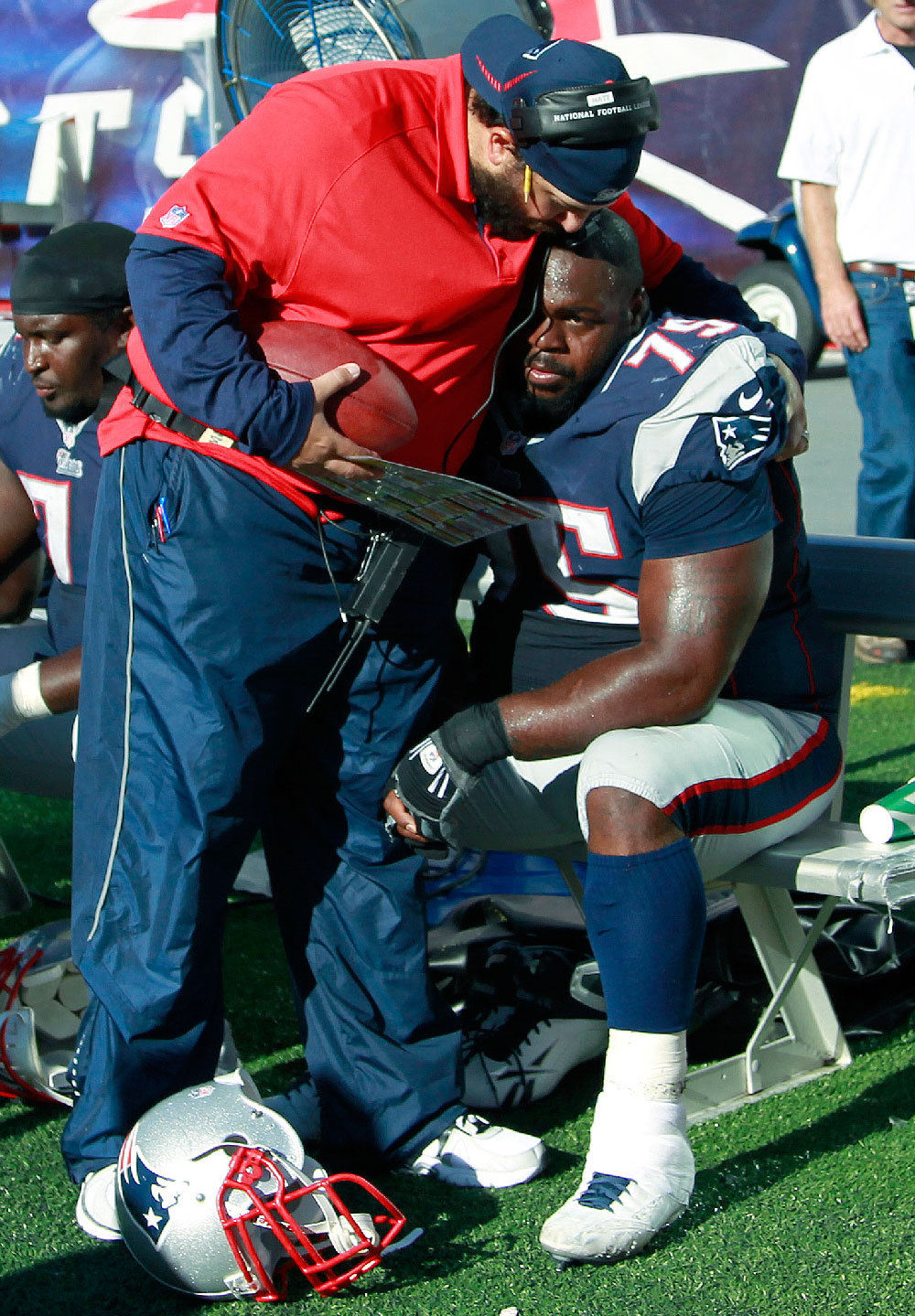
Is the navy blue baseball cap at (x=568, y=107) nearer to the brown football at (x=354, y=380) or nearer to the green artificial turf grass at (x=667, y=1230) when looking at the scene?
the brown football at (x=354, y=380)

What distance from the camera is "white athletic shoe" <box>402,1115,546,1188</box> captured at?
2.54 metres

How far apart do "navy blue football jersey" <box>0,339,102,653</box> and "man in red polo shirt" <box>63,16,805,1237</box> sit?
89cm

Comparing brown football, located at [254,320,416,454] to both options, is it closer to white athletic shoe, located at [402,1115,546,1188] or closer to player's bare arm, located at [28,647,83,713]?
player's bare arm, located at [28,647,83,713]

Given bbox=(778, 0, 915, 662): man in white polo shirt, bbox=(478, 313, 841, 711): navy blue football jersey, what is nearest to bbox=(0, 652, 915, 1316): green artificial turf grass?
bbox=(478, 313, 841, 711): navy blue football jersey

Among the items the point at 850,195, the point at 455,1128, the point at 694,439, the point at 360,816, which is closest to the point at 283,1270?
the point at 455,1128

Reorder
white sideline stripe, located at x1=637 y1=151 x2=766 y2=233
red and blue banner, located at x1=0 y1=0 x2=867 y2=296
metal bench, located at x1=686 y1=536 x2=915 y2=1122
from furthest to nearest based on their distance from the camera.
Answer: white sideline stripe, located at x1=637 y1=151 x2=766 y2=233
red and blue banner, located at x1=0 y1=0 x2=867 y2=296
metal bench, located at x1=686 y1=536 x2=915 y2=1122

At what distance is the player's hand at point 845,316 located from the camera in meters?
5.16

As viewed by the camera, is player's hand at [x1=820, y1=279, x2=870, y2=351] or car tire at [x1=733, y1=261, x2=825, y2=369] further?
car tire at [x1=733, y1=261, x2=825, y2=369]

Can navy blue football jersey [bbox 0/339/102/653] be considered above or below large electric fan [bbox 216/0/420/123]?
below

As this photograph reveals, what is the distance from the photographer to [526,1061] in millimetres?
2830

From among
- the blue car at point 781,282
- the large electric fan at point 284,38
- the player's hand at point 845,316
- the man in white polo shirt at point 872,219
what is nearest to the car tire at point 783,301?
the blue car at point 781,282

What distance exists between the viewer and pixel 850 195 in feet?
17.1

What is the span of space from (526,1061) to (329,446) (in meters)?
1.25

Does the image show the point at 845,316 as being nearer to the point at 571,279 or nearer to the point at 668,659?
the point at 571,279
